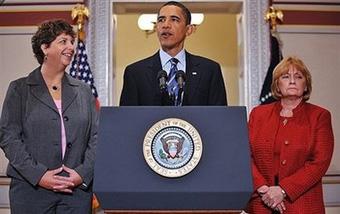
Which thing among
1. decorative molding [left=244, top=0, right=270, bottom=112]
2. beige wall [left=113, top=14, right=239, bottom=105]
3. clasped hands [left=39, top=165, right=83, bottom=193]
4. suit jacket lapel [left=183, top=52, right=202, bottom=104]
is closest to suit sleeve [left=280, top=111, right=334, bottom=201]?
suit jacket lapel [left=183, top=52, right=202, bottom=104]

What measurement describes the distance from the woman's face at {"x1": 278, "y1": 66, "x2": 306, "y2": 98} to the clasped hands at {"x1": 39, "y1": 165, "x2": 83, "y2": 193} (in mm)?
1001

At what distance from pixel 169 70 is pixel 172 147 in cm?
70

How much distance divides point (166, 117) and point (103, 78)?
2.94 m

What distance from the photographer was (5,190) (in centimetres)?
454

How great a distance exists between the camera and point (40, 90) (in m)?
2.38

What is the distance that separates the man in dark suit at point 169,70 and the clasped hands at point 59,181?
1.40ft

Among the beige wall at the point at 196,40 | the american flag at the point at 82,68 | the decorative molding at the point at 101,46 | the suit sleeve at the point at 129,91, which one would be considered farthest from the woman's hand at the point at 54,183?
the beige wall at the point at 196,40

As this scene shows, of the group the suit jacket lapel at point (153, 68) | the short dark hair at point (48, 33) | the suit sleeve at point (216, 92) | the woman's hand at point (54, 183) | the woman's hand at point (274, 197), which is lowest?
the woman's hand at point (274, 197)

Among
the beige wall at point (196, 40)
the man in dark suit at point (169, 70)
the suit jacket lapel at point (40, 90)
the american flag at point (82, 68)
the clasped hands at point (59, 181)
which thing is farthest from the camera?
the beige wall at point (196, 40)

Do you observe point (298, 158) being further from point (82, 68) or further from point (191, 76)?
point (82, 68)

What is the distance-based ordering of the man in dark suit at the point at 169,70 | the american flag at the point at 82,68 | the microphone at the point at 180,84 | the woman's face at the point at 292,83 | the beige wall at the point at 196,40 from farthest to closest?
the beige wall at the point at 196,40, the american flag at the point at 82,68, the woman's face at the point at 292,83, the man in dark suit at the point at 169,70, the microphone at the point at 180,84

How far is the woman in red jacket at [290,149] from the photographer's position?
7.93ft

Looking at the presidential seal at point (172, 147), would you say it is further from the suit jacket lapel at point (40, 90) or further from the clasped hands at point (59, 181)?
the suit jacket lapel at point (40, 90)

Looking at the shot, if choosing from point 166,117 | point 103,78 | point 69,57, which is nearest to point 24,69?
point 103,78
